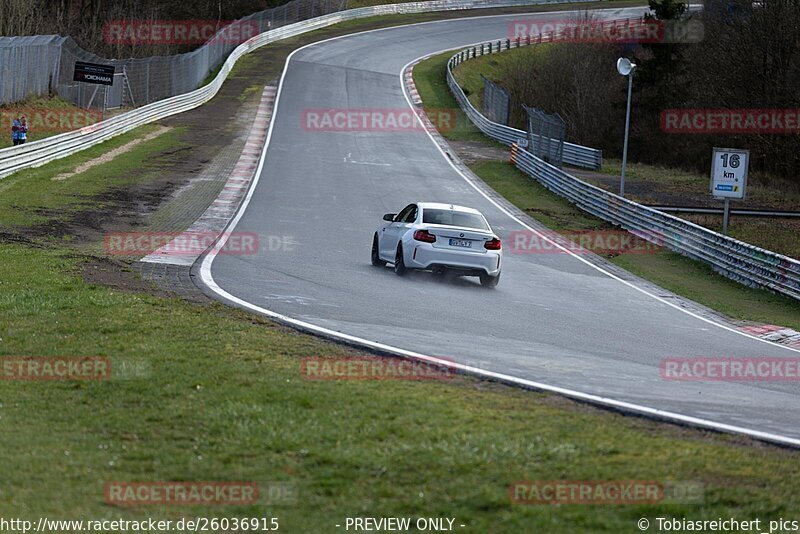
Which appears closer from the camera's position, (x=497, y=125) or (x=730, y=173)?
(x=730, y=173)

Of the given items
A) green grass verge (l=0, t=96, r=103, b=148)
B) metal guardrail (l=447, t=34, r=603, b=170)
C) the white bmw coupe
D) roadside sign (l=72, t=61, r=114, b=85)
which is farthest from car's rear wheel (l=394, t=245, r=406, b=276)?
roadside sign (l=72, t=61, r=114, b=85)

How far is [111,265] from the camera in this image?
58.1 feet

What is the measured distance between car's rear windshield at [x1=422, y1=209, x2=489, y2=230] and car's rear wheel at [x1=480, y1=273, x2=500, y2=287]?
0.95m

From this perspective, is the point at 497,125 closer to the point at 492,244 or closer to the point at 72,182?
the point at 72,182

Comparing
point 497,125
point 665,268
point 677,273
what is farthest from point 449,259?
point 497,125

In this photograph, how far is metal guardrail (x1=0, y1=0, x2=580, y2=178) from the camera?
3347 cm

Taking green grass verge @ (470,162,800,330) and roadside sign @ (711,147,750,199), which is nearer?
green grass verge @ (470,162,800,330)

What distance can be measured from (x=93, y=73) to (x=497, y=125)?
19.4 meters

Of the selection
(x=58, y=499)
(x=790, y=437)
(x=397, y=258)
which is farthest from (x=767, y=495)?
(x=397, y=258)

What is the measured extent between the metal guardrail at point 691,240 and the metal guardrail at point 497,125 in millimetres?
7900

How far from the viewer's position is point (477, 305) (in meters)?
16.1

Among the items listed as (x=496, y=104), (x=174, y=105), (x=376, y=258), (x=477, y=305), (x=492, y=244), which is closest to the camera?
(x=477, y=305)

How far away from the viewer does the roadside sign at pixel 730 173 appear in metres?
24.5

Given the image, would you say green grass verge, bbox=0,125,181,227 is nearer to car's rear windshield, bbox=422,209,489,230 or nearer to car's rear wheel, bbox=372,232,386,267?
car's rear wheel, bbox=372,232,386,267
